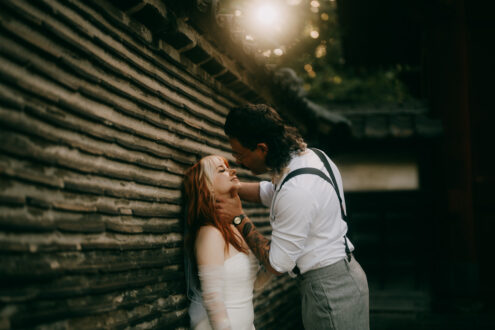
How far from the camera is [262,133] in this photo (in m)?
3.09

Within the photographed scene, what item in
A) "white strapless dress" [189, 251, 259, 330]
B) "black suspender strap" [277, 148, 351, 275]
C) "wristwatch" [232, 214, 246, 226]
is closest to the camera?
"black suspender strap" [277, 148, 351, 275]

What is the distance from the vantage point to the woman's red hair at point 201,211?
318cm

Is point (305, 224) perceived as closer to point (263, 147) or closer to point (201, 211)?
point (263, 147)

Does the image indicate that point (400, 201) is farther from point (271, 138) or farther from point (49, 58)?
point (49, 58)

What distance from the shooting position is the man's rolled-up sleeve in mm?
2801

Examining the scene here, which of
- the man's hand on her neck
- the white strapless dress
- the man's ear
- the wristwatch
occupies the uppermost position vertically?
the man's ear

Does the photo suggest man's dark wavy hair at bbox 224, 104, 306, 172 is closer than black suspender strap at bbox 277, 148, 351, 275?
No

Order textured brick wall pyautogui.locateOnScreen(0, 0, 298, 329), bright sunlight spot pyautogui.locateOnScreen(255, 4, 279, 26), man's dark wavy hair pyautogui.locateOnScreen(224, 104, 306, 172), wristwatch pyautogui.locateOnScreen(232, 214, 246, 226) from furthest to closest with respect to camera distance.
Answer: bright sunlight spot pyautogui.locateOnScreen(255, 4, 279, 26) < wristwatch pyautogui.locateOnScreen(232, 214, 246, 226) < man's dark wavy hair pyautogui.locateOnScreen(224, 104, 306, 172) < textured brick wall pyautogui.locateOnScreen(0, 0, 298, 329)

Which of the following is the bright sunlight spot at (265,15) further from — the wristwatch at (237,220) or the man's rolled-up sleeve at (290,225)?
the man's rolled-up sleeve at (290,225)

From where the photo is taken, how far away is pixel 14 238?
75.0 inches

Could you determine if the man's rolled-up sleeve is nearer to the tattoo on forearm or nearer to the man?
the man

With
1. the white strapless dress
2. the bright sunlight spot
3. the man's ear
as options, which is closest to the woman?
the white strapless dress

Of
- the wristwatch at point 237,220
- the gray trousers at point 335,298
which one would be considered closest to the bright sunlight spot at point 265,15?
the wristwatch at point 237,220

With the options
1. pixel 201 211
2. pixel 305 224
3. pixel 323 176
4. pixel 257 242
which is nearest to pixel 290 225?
pixel 305 224
